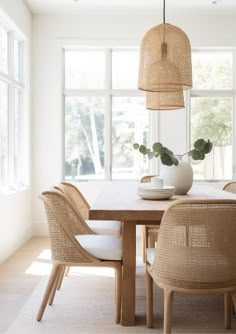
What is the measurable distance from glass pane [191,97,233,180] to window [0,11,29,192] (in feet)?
7.76

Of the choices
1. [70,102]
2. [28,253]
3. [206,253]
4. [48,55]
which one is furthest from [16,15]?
[206,253]

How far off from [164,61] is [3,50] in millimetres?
2328

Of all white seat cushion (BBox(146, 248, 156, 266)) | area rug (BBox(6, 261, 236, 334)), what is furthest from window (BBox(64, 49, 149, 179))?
white seat cushion (BBox(146, 248, 156, 266))

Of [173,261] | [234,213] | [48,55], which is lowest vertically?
[173,261]

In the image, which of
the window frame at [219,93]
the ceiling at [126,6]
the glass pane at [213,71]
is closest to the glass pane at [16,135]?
the ceiling at [126,6]

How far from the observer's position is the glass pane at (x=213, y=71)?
6020mm

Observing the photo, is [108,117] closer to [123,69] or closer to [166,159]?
[123,69]

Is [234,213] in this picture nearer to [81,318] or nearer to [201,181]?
[81,318]

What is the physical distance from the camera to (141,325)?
8.55 ft

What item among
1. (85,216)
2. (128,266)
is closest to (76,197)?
(85,216)

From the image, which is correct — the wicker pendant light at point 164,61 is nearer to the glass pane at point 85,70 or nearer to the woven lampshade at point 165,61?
the woven lampshade at point 165,61

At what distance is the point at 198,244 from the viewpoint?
2043 millimetres

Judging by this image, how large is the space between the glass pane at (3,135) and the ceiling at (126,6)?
4.62 ft

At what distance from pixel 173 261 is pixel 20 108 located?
12.9ft
